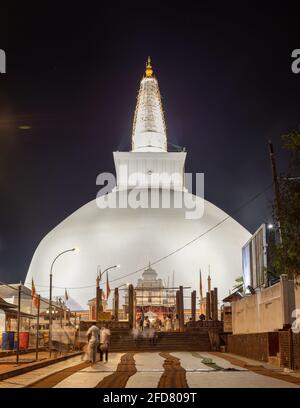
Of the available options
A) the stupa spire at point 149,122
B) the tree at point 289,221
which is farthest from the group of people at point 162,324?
the tree at point 289,221

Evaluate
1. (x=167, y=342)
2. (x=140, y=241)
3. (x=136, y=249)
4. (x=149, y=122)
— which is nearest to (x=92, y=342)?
(x=167, y=342)

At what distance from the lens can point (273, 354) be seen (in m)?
20.6

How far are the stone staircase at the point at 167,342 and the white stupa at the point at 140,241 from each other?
14.6 m

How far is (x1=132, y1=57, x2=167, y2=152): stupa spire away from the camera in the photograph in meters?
63.2

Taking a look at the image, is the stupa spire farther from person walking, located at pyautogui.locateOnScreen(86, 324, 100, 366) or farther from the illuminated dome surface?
person walking, located at pyautogui.locateOnScreen(86, 324, 100, 366)

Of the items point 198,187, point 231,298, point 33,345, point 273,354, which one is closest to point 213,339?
point 231,298

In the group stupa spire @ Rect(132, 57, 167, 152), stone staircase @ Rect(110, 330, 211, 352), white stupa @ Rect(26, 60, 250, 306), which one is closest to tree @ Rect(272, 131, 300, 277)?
stone staircase @ Rect(110, 330, 211, 352)

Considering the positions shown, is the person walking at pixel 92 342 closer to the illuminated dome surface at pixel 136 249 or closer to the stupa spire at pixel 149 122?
the illuminated dome surface at pixel 136 249

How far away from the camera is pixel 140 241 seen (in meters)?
52.9

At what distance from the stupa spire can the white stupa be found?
1.78 meters

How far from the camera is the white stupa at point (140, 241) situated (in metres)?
52.1

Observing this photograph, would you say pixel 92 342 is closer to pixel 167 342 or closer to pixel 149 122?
pixel 167 342
